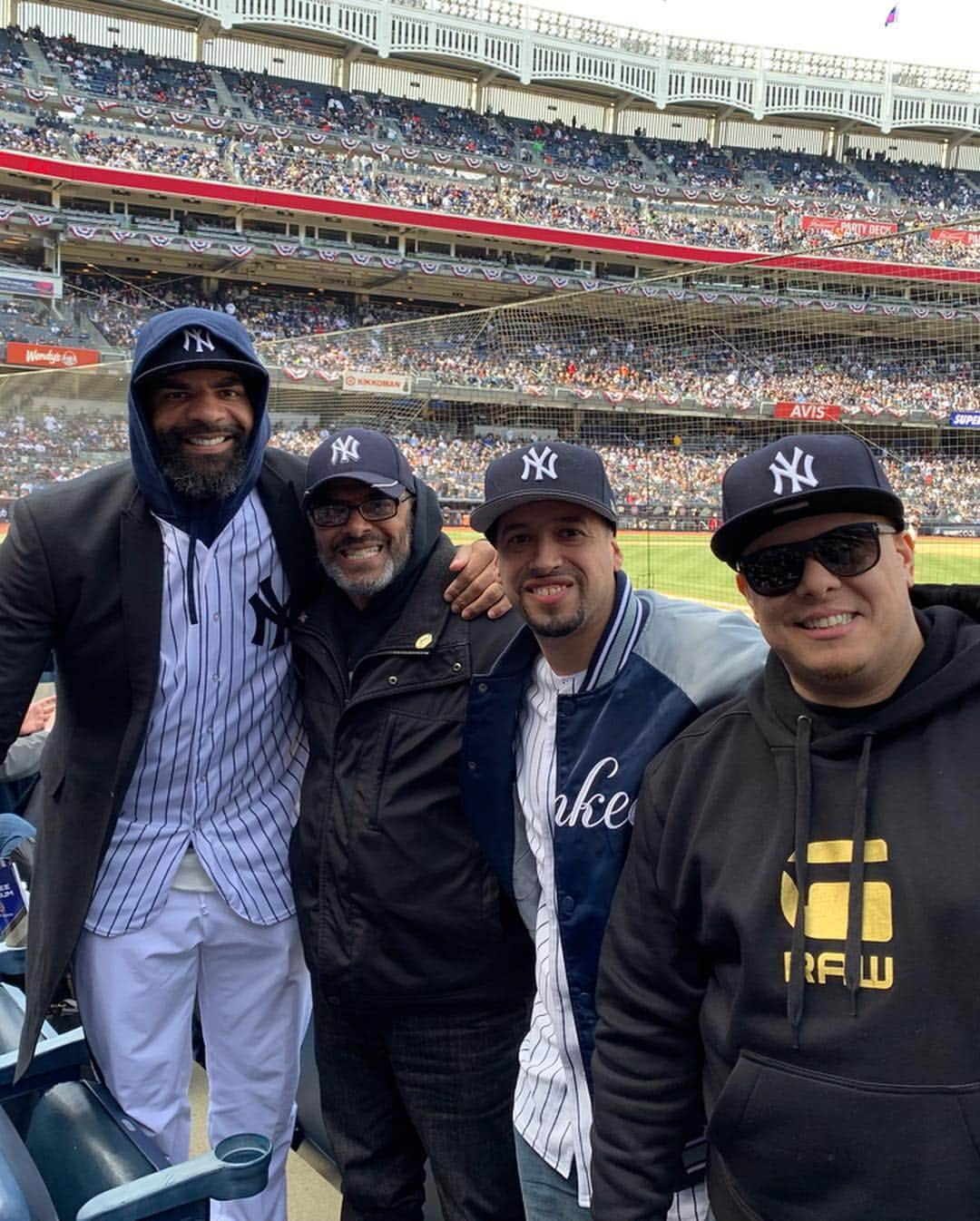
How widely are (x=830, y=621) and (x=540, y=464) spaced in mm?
684

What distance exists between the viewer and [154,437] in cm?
232

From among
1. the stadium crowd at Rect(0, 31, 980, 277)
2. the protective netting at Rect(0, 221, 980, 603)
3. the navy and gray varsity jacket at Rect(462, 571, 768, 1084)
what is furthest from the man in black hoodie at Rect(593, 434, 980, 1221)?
the stadium crowd at Rect(0, 31, 980, 277)

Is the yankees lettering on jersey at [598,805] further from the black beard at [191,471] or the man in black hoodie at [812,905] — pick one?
the black beard at [191,471]

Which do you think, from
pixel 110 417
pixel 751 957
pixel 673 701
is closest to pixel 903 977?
pixel 751 957

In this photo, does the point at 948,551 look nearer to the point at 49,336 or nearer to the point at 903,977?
the point at 903,977

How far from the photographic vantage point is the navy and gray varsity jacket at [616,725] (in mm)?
1823

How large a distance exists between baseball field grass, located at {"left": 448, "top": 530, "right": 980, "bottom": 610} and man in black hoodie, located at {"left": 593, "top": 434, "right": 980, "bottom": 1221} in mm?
4759

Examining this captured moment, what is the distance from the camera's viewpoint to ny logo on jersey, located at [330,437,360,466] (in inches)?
91.2

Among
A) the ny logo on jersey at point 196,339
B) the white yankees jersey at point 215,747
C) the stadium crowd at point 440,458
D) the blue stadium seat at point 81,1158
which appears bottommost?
the blue stadium seat at point 81,1158

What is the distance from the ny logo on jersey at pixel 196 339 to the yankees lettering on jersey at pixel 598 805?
1240 mm

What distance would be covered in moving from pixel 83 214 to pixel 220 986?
34.3 meters

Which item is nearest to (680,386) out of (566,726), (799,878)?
(566,726)

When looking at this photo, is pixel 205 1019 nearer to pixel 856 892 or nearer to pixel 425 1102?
pixel 425 1102

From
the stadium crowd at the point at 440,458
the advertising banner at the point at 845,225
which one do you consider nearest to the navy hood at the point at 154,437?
the stadium crowd at the point at 440,458
